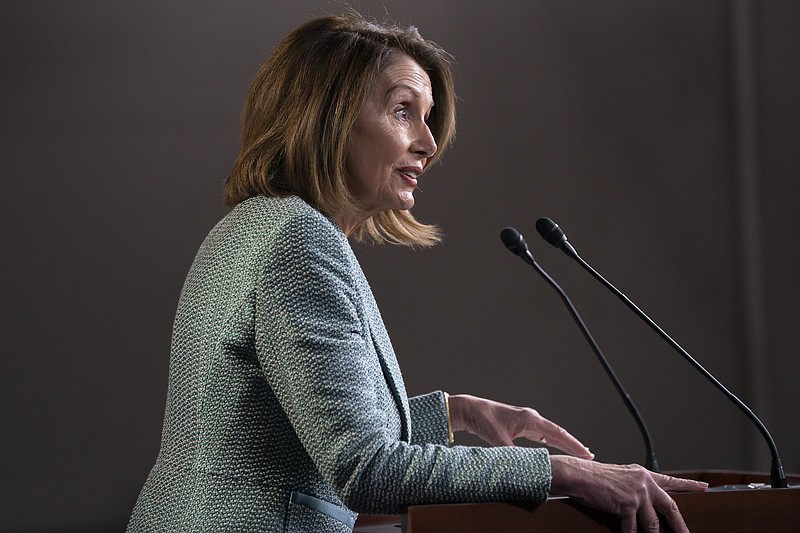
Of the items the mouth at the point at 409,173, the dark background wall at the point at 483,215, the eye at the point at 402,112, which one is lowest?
the dark background wall at the point at 483,215

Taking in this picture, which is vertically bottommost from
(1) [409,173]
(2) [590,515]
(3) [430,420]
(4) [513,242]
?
(3) [430,420]

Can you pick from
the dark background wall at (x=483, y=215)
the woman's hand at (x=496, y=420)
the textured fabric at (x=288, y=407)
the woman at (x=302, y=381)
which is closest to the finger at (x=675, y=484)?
the woman at (x=302, y=381)

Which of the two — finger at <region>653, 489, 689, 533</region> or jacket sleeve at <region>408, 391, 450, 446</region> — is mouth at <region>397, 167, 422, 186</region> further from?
finger at <region>653, 489, 689, 533</region>

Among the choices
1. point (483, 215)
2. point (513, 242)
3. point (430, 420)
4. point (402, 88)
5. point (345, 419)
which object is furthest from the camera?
point (483, 215)

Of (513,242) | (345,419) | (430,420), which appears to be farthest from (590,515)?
(513,242)

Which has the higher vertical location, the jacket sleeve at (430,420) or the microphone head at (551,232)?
the microphone head at (551,232)

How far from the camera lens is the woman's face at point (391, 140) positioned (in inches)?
55.3

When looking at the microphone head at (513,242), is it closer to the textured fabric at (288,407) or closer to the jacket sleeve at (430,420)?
the jacket sleeve at (430,420)

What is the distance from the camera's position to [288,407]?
1.04 metres

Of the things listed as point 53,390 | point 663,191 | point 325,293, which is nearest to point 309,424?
point 325,293

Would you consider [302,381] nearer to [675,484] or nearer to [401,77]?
[675,484]

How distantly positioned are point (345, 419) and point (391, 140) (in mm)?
558

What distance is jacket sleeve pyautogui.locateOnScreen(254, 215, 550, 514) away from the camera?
1002 mm

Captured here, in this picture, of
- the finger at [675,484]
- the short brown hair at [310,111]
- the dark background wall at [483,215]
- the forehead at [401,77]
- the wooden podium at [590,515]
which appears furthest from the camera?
the dark background wall at [483,215]
